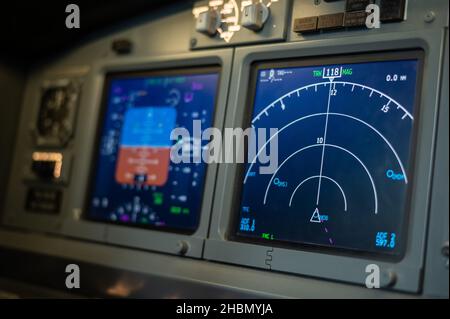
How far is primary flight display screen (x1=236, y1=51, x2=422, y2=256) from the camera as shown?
1667mm

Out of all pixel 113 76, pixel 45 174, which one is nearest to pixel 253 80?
pixel 113 76

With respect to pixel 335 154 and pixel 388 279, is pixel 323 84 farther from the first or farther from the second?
pixel 388 279

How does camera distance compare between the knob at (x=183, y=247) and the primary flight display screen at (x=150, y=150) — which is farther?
the primary flight display screen at (x=150, y=150)

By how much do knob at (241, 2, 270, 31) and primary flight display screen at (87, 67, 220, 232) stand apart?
0.77 ft

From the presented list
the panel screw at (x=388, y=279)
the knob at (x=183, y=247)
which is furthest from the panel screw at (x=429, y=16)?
the knob at (x=183, y=247)

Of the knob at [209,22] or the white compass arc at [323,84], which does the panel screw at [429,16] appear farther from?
the knob at [209,22]

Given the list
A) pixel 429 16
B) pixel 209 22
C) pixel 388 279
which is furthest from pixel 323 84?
pixel 388 279

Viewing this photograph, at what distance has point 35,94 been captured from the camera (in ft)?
9.16

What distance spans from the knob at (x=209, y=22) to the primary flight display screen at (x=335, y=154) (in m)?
0.24

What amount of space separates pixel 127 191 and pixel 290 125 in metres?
0.71

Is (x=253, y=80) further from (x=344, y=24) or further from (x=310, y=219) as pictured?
(x=310, y=219)

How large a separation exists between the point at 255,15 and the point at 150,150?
612 millimetres

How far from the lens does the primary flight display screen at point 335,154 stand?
167 centimetres

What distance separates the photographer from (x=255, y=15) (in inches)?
76.9
